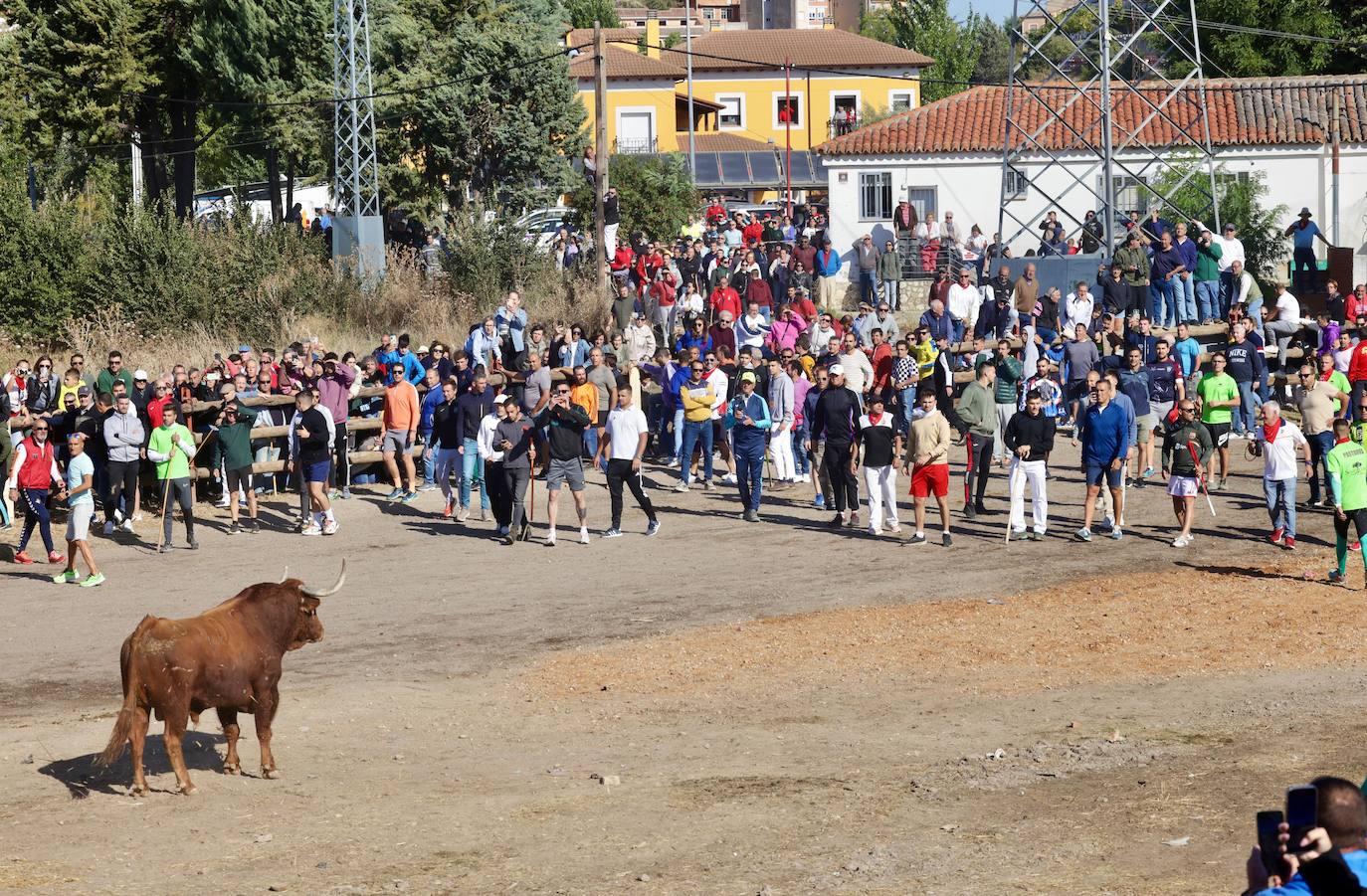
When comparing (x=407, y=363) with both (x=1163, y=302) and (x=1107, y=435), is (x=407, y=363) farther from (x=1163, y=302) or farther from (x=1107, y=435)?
(x=1163, y=302)

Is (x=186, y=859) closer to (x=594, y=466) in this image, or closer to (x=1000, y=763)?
(x=1000, y=763)

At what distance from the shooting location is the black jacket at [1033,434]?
19.9m

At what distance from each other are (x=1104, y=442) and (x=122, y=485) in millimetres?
11798

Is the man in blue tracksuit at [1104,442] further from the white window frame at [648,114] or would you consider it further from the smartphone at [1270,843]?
the white window frame at [648,114]

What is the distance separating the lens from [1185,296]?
28469 millimetres

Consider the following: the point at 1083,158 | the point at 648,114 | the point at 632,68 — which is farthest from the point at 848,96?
the point at 1083,158

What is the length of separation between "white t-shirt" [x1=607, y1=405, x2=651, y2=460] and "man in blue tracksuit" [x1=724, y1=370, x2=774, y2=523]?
1.30 meters

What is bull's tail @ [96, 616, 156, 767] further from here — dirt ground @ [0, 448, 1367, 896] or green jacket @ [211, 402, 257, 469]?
green jacket @ [211, 402, 257, 469]

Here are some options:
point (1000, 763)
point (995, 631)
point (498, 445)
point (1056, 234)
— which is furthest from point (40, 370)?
point (1056, 234)

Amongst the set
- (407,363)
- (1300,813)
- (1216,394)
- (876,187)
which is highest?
(876,187)

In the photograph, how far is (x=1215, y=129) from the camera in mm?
40844

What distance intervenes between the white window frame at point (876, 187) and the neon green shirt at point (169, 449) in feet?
80.1

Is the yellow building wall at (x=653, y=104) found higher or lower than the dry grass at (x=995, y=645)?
higher

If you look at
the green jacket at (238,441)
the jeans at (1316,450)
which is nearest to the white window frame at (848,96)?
the jeans at (1316,450)
